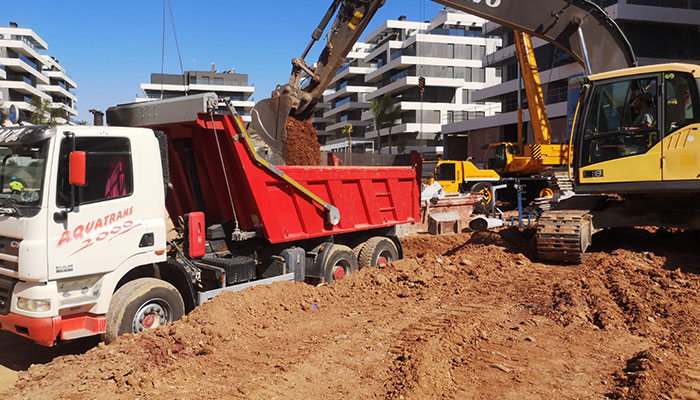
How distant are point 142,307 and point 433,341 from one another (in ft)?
9.79

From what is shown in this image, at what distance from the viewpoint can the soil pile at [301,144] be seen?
8633mm

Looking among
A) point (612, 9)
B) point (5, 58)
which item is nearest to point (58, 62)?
point (5, 58)

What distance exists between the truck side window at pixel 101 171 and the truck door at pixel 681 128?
276 inches

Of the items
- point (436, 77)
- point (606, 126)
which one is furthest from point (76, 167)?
point (436, 77)

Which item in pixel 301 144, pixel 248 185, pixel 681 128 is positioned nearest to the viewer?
pixel 248 185

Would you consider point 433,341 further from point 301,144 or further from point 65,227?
point 301,144

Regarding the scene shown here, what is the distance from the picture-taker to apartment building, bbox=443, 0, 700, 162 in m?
33.6

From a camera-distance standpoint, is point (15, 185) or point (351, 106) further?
point (351, 106)

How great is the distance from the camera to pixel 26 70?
67.9m

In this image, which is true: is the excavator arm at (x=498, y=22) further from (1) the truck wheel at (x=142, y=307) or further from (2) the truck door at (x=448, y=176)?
(2) the truck door at (x=448, y=176)

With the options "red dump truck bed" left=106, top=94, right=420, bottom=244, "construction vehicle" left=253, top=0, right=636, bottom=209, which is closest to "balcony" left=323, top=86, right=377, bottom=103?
"construction vehicle" left=253, top=0, right=636, bottom=209

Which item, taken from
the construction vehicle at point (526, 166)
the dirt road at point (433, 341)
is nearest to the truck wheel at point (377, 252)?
the dirt road at point (433, 341)

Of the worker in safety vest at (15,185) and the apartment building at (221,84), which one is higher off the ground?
the apartment building at (221,84)

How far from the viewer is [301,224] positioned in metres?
7.63
